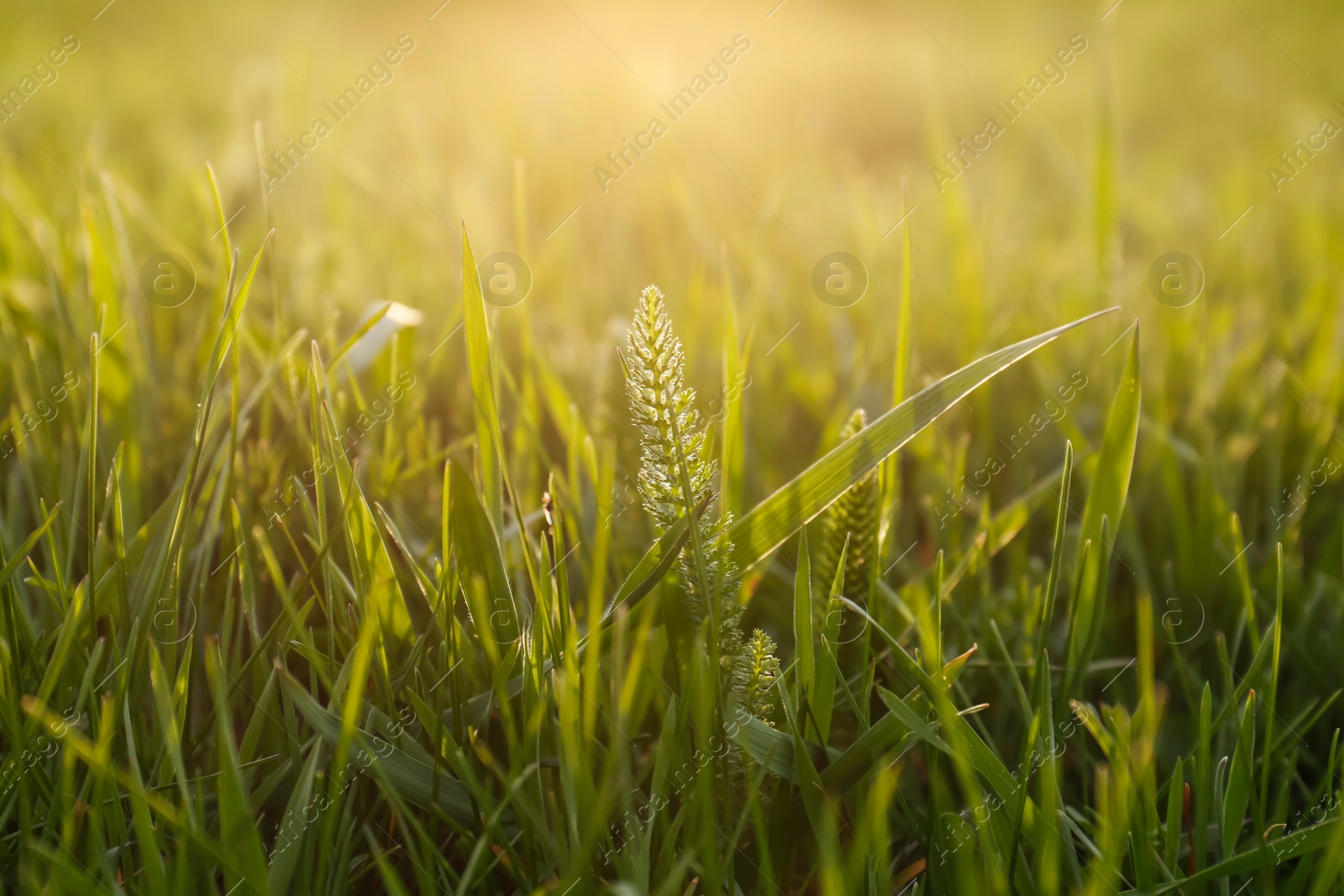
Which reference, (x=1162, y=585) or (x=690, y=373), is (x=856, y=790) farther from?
(x=690, y=373)

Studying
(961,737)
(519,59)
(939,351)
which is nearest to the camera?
(961,737)

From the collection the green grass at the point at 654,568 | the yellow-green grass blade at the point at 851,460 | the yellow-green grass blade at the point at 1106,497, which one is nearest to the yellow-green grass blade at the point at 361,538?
the green grass at the point at 654,568

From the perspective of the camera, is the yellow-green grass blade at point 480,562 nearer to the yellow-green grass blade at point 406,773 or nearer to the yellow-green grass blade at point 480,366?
the yellow-green grass blade at point 480,366

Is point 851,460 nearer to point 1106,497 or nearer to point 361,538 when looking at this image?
point 1106,497

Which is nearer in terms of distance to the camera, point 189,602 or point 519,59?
point 189,602

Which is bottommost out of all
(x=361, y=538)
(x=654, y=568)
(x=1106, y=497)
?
(x=1106, y=497)

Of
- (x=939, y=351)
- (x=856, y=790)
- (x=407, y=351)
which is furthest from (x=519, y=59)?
(x=856, y=790)

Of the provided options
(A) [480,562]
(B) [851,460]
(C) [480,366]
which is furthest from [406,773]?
(B) [851,460]

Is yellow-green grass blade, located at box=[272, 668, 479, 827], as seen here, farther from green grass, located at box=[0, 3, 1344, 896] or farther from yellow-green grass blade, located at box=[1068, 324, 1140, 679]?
yellow-green grass blade, located at box=[1068, 324, 1140, 679]
